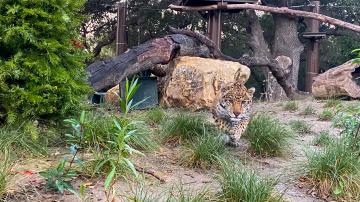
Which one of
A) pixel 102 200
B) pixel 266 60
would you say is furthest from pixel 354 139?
pixel 266 60

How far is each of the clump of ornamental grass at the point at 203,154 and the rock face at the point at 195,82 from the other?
401 cm

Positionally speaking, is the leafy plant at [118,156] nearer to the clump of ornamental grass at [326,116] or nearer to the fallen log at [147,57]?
the fallen log at [147,57]

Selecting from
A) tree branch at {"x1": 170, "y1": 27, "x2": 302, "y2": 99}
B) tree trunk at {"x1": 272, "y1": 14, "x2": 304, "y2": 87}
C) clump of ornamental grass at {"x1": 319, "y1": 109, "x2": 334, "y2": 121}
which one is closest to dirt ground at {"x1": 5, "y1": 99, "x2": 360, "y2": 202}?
clump of ornamental grass at {"x1": 319, "y1": 109, "x2": 334, "y2": 121}

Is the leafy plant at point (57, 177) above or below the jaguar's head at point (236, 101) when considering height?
below

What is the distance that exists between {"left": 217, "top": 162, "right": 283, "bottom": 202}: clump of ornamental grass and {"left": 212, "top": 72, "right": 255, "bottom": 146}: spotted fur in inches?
53.6

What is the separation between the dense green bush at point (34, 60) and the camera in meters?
3.57

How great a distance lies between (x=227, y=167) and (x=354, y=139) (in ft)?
4.43

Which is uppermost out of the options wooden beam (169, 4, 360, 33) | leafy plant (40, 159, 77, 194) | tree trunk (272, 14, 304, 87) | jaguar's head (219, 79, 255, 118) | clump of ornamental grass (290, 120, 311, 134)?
wooden beam (169, 4, 360, 33)

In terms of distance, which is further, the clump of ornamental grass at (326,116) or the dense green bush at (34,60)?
the clump of ornamental grass at (326,116)

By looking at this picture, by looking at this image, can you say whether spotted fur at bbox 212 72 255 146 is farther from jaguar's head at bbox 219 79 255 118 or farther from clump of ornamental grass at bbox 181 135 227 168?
clump of ornamental grass at bbox 181 135 227 168

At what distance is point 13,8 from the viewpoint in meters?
3.59

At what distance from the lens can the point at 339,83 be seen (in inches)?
399

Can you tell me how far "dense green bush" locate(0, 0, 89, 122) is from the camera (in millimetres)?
3570

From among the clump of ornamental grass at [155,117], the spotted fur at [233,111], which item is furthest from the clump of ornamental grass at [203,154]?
the clump of ornamental grass at [155,117]
